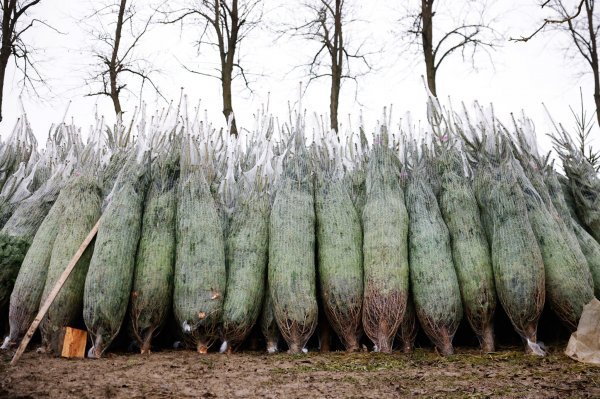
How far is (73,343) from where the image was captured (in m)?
3.96

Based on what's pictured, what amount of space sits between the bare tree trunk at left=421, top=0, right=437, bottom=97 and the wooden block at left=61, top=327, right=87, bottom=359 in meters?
6.67

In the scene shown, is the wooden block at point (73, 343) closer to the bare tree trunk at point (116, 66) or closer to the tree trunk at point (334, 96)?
the tree trunk at point (334, 96)

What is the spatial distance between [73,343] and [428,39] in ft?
24.9

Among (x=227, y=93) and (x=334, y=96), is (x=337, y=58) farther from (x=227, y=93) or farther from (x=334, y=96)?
(x=227, y=93)

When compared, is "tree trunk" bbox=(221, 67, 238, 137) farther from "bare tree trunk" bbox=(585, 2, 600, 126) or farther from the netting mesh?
"bare tree trunk" bbox=(585, 2, 600, 126)

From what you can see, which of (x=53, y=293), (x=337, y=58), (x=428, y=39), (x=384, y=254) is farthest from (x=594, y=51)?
(x=53, y=293)

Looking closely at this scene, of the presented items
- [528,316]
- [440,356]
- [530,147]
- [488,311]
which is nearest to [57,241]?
[440,356]

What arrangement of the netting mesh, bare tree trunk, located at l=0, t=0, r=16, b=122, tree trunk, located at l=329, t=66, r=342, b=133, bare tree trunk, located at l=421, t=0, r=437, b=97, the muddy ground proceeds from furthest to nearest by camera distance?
tree trunk, located at l=329, t=66, r=342, b=133 → bare tree trunk, located at l=421, t=0, r=437, b=97 → bare tree trunk, located at l=0, t=0, r=16, b=122 → the netting mesh → the muddy ground

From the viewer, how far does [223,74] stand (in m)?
9.44

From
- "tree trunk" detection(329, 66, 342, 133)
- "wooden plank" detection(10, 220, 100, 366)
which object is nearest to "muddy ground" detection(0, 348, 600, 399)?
"wooden plank" detection(10, 220, 100, 366)

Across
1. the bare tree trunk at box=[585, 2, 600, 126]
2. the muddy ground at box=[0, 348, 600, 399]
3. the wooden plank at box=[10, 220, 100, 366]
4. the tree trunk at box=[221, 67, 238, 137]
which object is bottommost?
the muddy ground at box=[0, 348, 600, 399]

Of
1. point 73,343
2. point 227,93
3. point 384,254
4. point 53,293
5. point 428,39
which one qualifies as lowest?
point 73,343

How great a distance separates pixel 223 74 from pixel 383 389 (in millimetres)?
7627

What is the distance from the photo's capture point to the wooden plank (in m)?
3.65
